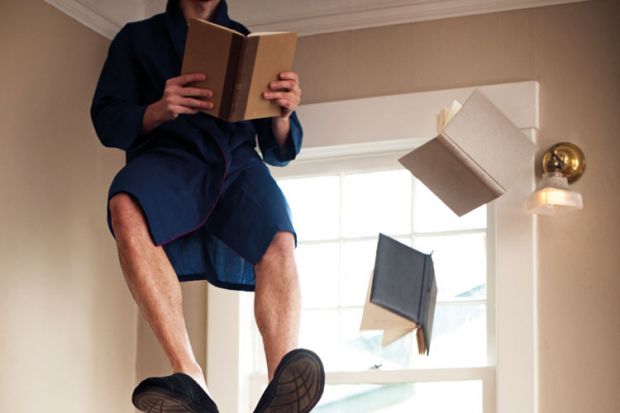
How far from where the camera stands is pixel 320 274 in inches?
187

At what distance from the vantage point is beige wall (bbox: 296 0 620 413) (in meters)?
A: 4.16

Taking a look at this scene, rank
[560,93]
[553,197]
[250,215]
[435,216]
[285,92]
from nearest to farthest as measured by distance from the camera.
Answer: [285,92] → [250,215] → [553,197] → [560,93] → [435,216]

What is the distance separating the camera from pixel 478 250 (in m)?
4.52

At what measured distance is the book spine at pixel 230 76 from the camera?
132 inches

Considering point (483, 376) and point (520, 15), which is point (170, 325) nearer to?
point (483, 376)

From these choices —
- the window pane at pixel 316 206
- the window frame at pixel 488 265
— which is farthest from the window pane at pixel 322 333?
the window pane at pixel 316 206

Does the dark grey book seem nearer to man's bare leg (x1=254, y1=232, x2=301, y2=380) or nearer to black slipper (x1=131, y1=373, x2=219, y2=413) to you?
man's bare leg (x1=254, y1=232, x2=301, y2=380)

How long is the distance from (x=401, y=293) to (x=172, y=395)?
1207 millimetres

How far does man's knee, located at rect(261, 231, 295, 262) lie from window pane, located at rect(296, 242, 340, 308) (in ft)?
3.81

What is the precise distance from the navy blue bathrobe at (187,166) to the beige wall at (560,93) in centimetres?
99

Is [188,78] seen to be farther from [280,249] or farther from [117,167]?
[117,167]

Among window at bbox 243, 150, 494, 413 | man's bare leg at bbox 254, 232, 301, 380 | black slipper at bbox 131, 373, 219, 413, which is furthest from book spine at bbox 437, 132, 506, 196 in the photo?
black slipper at bbox 131, 373, 219, 413

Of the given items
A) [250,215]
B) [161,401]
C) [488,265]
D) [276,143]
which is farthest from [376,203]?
[161,401]

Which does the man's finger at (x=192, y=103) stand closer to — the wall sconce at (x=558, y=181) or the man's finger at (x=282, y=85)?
the man's finger at (x=282, y=85)
